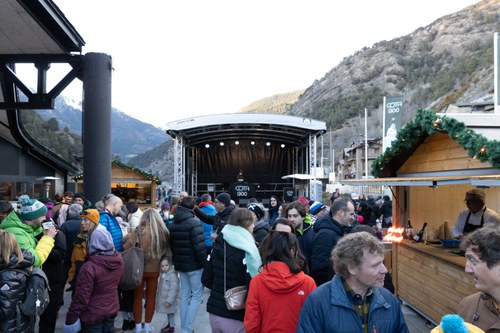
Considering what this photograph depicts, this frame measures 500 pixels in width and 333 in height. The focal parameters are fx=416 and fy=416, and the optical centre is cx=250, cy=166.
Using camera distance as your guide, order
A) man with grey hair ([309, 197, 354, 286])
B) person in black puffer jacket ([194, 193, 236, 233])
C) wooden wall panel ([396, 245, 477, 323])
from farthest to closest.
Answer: person in black puffer jacket ([194, 193, 236, 233])
wooden wall panel ([396, 245, 477, 323])
man with grey hair ([309, 197, 354, 286])

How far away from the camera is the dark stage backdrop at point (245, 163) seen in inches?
1024

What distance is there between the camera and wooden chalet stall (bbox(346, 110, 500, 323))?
4.54 m

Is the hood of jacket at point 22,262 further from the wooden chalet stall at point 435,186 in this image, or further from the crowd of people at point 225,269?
the wooden chalet stall at point 435,186

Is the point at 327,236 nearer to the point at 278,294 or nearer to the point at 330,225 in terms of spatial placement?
the point at 330,225

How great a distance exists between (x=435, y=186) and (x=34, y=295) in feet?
13.4

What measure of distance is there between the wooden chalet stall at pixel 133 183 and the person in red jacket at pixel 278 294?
14.8 metres

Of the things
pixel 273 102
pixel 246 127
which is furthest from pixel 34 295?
pixel 273 102

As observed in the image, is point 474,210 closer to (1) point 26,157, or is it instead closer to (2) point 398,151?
(2) point 398,151

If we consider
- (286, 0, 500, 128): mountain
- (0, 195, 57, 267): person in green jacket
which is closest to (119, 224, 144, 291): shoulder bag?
(0, 195, 57, 267): person in green jacket

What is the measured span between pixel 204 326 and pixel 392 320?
3.81 metres

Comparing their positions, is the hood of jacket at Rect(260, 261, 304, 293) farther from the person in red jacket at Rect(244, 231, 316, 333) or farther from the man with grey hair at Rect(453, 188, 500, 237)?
the man with grey hair at Rect(453, 188, 500, 237)

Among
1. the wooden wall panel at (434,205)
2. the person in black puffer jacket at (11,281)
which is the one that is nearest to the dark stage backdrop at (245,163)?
the wooden wall panel at (434,205)

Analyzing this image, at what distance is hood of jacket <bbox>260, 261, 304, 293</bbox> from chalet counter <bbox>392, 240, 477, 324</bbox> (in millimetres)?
2758

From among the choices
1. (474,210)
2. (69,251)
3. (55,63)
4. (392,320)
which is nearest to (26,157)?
(55,63)
